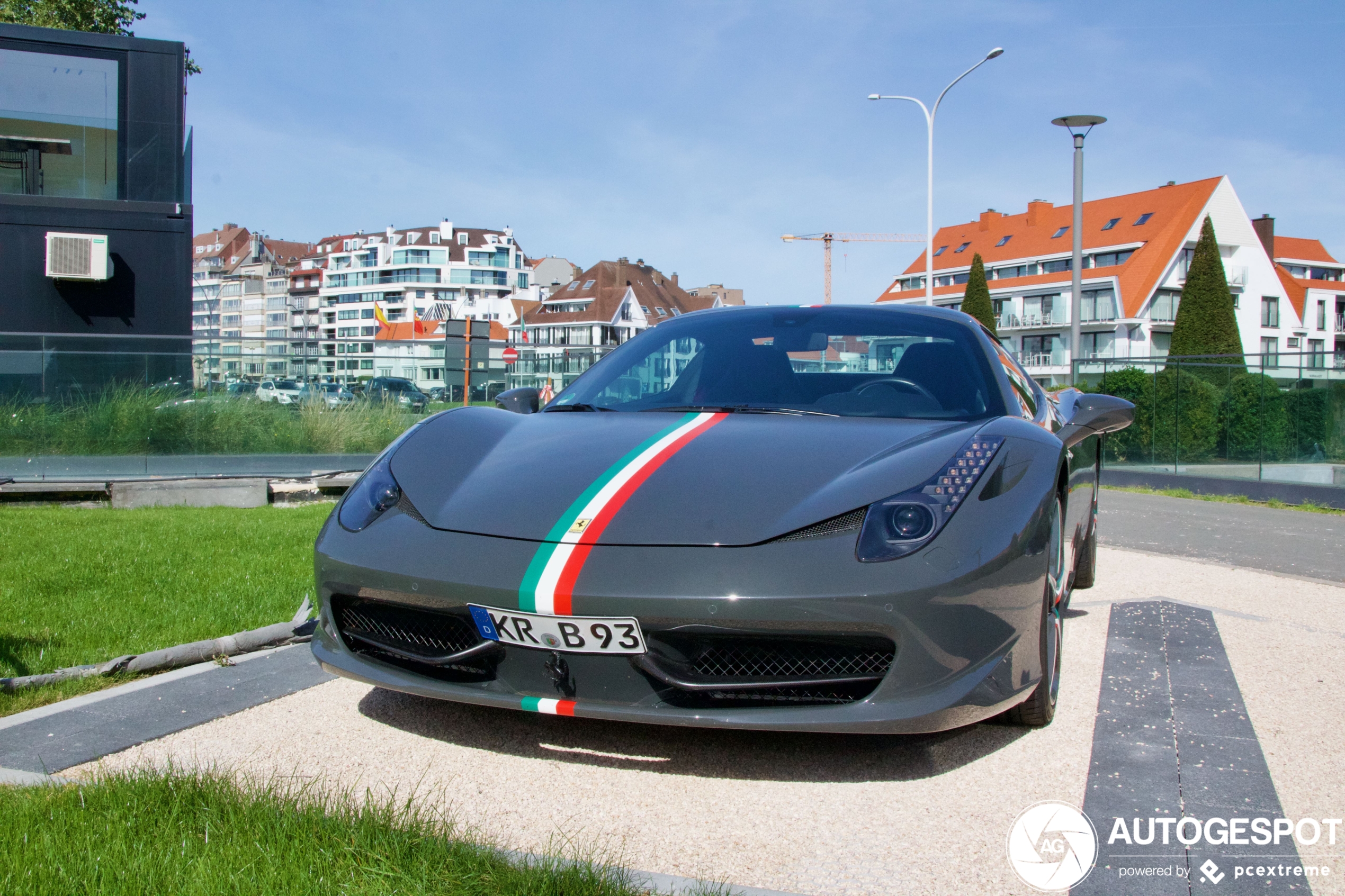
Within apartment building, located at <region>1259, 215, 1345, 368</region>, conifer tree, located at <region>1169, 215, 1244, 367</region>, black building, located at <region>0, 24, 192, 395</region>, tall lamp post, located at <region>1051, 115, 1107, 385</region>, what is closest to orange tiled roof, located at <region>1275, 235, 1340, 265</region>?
apartment building, located at <region>1259, 215, 1345, 368</region>

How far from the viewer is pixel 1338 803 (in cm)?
254

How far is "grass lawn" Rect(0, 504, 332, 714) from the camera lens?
3826 millimetres

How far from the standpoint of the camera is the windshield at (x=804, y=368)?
11.5ft

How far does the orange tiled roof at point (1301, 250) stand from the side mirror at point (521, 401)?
95.4 m

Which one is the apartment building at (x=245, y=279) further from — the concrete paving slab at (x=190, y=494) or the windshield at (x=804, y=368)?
the windshield at (x=804, y=368)

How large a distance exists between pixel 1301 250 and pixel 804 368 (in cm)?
9807

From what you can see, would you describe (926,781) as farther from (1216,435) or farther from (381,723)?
(1216,435)

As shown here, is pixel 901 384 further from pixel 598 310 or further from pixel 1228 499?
pixel 598 310

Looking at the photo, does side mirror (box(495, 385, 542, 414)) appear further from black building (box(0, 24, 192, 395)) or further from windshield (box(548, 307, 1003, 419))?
black building (box(0, 24, 192, 395))

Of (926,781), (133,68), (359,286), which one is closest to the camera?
(926,781)

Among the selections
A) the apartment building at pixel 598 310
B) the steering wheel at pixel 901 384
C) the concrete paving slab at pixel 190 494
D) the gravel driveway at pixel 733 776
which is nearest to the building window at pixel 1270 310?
the apartment building at pixel 598 310

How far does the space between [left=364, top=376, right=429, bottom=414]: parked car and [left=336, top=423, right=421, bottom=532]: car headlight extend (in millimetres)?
9583

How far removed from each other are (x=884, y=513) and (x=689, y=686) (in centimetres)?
63

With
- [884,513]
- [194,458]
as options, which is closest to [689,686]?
[884,513]
